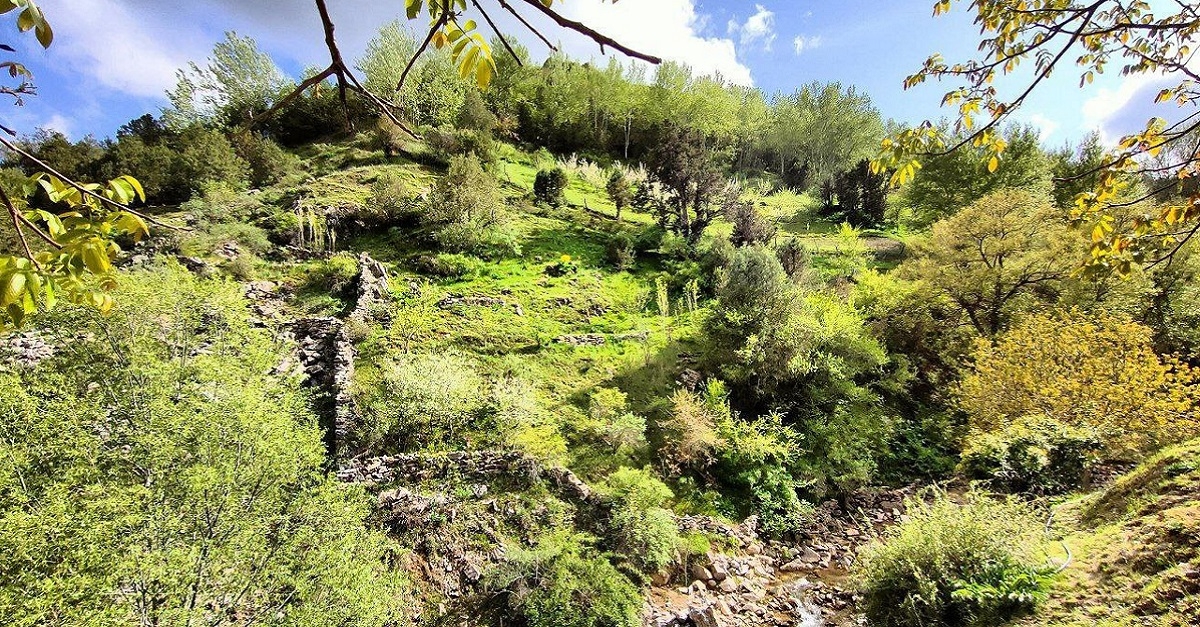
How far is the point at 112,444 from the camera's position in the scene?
17.5 ft

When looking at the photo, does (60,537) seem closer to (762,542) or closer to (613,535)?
(613,535)

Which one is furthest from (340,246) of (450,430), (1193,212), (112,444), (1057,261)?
(1057,261)

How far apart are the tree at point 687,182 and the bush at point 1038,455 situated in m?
11.5

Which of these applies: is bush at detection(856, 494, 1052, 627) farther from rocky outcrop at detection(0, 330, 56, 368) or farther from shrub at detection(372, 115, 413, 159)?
shrub at detection(372, 115, 413, 159)

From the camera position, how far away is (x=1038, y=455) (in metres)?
7.44

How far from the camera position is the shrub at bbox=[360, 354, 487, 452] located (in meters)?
8.20

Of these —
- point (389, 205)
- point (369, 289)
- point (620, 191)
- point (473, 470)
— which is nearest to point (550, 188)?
point (620, 191)

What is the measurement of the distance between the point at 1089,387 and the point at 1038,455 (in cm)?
170

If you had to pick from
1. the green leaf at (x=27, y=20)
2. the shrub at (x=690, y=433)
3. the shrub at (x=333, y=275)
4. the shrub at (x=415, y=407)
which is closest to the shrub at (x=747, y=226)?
the shrub at (x=690, y=433)

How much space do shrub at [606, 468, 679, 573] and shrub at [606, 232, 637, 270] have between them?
9.79 meters

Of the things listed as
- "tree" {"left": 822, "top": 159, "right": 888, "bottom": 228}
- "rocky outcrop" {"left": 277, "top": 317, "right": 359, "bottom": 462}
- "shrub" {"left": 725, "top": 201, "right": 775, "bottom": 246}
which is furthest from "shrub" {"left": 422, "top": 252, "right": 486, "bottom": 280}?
"tree" {"left": 822, "top": 159, "right": 888, "bottom": 228}

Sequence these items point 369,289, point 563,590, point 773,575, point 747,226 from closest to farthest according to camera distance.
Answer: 1. point 563,590
2. point 773,575
3. point 369,289
4. point 747,226

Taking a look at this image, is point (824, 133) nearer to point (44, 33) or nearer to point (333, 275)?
point (333, 275)

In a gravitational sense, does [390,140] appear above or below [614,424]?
above
